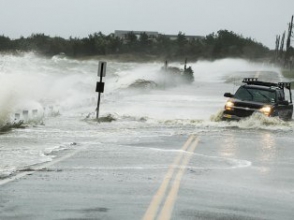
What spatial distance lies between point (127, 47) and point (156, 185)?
147m

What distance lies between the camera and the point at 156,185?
357 inches

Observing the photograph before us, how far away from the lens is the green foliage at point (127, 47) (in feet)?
458

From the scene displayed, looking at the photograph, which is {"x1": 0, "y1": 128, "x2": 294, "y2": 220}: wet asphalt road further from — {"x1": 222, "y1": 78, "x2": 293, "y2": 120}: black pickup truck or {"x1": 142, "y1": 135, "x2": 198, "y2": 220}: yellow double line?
{"x1": 222, "y1": 78, "x2": 293, "y2": 120}: black pickup truck

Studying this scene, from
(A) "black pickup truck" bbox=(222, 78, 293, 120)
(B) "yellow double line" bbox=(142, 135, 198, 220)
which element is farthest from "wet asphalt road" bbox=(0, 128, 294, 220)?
(A) "black pickup truck" bbox=(222, 78, 293, 120)

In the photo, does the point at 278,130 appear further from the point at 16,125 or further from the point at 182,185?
the point at 182,185

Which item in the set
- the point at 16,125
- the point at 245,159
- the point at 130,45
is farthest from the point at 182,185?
the point at 130,45

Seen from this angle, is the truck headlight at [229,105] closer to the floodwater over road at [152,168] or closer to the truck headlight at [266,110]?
the floodwater over road at [152,168]

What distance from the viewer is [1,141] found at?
15.4 m

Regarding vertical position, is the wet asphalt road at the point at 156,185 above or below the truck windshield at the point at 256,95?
below

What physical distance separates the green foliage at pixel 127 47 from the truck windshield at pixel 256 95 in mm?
112240

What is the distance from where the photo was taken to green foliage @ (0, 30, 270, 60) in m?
140

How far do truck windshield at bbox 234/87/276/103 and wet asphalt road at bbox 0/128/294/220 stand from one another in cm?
616

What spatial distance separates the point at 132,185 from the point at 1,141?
7399 millimetres

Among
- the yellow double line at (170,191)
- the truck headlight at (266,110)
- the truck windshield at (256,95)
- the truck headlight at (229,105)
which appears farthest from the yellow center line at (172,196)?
the truck windshield at (256,95)
